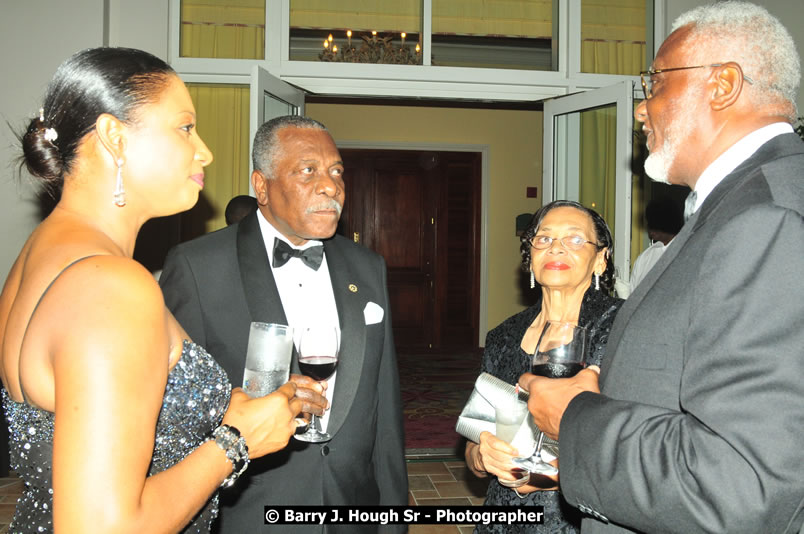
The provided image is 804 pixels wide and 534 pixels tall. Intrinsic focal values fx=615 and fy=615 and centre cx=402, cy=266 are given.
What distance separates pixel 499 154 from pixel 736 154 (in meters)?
9.01

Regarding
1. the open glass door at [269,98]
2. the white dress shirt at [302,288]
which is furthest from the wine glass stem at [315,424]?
the open glass door at [269,98]

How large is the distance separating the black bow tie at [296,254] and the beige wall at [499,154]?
25.9 feet

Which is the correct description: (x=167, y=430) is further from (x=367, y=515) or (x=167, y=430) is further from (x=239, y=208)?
(x=239, y=208)

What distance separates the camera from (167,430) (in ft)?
4.15

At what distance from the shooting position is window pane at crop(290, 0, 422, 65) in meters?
5.53

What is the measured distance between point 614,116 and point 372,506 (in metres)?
4.07

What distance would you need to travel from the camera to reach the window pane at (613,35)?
5723 millimetres

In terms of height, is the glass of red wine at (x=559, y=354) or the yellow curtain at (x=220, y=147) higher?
the yellow curtain at (x=220, y=147)

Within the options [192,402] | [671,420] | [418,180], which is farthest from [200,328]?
[418,180]

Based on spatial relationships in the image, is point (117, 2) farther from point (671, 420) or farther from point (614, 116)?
point (671, 420)

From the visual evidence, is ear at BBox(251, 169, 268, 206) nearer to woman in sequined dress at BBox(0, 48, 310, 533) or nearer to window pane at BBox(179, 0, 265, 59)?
woman in sequined dress at BBox(0, 48, 310, 533)

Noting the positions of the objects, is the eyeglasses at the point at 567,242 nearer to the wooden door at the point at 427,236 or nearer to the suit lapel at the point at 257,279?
the suit lapel at the point at 257,279

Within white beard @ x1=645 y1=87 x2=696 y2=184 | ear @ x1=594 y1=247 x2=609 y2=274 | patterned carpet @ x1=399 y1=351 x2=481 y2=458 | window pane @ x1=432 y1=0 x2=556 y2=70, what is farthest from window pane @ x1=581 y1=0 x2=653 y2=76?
white beard @ x1=645 y1=87 x2=696 y2=184

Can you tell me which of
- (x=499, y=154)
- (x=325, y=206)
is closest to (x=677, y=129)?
(x=325, y=206)
